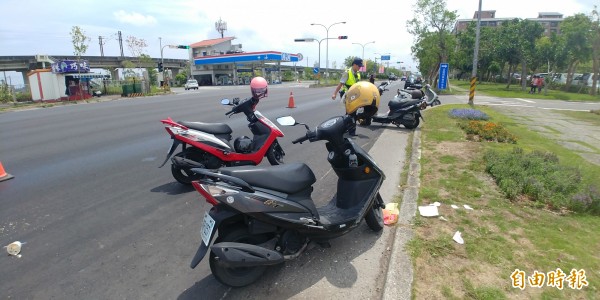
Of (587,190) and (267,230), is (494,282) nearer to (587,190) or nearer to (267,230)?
(267,230)

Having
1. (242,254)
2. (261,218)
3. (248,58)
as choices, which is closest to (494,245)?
(261,218)

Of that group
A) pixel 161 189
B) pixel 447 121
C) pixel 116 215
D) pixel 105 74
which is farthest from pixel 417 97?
pixel 105 74

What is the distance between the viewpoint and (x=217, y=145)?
509 centimetres

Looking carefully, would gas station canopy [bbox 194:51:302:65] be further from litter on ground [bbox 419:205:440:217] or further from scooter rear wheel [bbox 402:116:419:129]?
litter on ground [bbox 419:205:440:217]

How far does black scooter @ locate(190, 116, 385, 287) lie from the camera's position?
249 centimetres

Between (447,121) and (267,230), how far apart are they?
9.66m

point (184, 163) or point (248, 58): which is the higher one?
point (248, 58)

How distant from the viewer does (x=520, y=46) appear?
3241 cm

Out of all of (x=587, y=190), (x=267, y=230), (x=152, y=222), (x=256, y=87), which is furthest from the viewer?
(x=256, y=87)

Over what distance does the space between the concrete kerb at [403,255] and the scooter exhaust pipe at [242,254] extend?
942 mm

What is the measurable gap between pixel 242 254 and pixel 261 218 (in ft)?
0.96

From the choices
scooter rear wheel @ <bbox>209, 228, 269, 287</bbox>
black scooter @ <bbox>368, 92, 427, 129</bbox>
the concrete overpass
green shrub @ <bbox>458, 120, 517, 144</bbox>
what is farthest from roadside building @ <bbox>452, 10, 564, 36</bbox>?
scooter rear wheel @ <bbox>209, 228, 269, 287</bbox>

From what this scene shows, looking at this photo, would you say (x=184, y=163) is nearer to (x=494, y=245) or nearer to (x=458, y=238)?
(x=458, y=238)

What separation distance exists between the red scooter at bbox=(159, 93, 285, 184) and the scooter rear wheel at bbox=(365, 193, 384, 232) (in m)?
2.34
